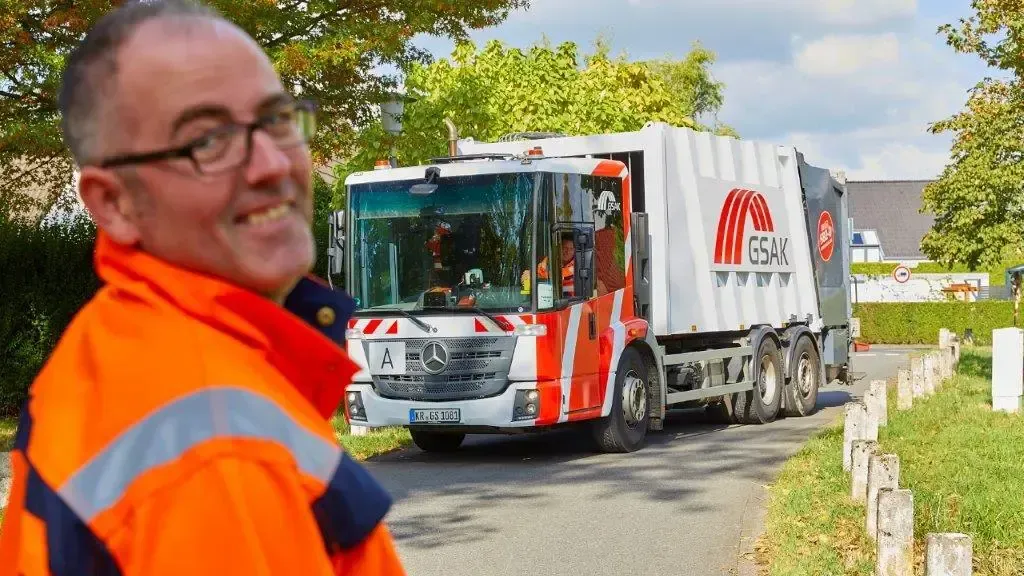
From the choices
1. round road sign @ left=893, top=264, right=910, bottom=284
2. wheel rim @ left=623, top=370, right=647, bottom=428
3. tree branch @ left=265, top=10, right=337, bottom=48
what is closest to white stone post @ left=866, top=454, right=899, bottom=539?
wheel rim @ left=623, top=370, right=647, bottom=428

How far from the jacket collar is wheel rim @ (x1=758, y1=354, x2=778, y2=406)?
1658cm

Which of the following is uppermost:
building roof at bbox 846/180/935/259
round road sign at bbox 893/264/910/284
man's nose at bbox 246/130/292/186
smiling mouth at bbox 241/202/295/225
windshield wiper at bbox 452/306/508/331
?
building roof at bbox 846/180/935/259

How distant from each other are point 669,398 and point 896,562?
8343 millimetres

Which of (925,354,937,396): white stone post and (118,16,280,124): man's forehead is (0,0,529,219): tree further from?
(118,16,280,124): man's forehead

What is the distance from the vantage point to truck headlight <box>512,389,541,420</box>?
42.7ft

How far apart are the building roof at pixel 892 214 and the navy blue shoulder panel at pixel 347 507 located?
305ft

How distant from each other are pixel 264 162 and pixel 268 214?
0.05 m

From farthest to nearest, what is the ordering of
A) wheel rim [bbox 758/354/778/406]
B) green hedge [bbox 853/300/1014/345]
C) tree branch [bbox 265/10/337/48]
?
green hedge [bbox 853/300/1014/345] → wheel rim [bbox 758/354/778/406] → tree branch [bbox 265/10/337/48]

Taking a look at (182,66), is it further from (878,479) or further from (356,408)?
(356,408)

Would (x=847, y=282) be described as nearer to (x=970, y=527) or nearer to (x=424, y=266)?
(x=424, y=266)

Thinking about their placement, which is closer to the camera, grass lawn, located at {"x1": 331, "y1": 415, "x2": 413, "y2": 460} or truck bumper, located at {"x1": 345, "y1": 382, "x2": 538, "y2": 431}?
truck bumper, located at {"x1": 345, "y1": 382, "x2": 538, "y2": 431}

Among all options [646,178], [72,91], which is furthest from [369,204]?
[72,91]

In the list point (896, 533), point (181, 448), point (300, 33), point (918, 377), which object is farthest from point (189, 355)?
point (918, 377)

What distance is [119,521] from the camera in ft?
3.86
